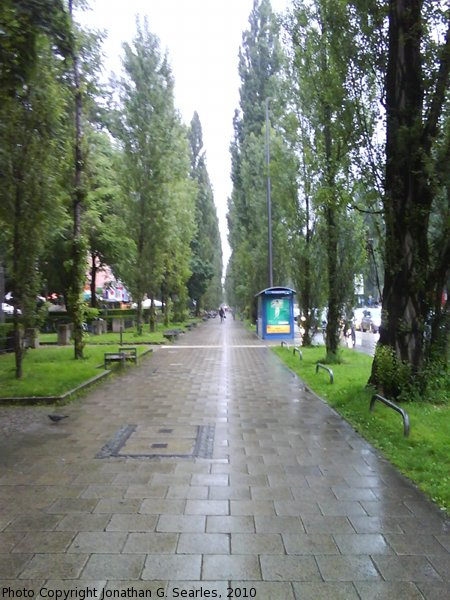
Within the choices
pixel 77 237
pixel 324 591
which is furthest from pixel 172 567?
pixel 77 237

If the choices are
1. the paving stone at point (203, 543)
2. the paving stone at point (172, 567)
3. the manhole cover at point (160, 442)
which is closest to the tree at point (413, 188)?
the manhole cover at point (160, 442)

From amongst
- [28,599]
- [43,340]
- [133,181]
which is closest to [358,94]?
[28,599]

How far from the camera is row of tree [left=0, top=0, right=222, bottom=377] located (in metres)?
7.65

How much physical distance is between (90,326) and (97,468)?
86.0 feet

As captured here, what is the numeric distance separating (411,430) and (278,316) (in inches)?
743

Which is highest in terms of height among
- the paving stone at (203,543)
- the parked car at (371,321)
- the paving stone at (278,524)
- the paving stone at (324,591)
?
the parked car at (371,321)

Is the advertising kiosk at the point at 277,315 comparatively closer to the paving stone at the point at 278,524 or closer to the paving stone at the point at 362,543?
the paving stone at the point at 278,524

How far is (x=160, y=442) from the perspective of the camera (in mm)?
6840

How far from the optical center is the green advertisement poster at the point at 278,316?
83.4 feet

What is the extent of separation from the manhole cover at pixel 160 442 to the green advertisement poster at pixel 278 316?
58.6 feet

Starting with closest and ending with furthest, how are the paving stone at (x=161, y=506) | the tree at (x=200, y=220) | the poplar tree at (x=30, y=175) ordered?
1. the paving stone at (x=161, y=506)
2. the poplar tree at (x=30, y=175)
3. the tree at (x=200, y=220)

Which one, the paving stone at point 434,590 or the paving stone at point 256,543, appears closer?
the paving stone at point 434,590

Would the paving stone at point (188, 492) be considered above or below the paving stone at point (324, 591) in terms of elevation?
above

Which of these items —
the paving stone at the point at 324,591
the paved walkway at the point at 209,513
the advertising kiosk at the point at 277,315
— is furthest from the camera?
the advertising kiosk at the point at 277,315
